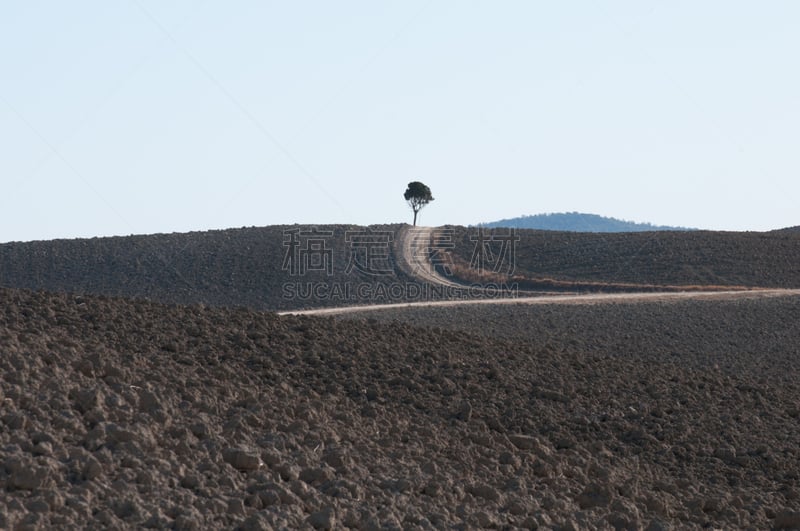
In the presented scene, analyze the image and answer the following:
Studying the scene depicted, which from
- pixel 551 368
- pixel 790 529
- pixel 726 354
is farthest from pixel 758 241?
pixel 790 529

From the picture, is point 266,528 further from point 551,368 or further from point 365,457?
point 551,368

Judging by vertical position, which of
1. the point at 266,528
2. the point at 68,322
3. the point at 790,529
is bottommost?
the point at 790,529

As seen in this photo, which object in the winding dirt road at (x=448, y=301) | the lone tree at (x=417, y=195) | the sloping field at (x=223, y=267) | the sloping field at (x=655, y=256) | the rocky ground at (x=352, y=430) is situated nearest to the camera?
the rocky ground at (x=352, y=430)

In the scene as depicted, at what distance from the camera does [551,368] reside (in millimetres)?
17172

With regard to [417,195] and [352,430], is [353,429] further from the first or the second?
[417,195]

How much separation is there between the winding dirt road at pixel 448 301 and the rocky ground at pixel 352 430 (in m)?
14.5

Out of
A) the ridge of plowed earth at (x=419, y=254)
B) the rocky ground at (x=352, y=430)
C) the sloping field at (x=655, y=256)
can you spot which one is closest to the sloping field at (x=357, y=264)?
the sloping field at (x=655, y=256)

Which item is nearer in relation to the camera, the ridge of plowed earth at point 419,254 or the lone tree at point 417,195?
the ridge of plowed earth at point 419,254

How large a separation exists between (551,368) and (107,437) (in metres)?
9.51

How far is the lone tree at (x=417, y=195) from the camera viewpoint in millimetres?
70812

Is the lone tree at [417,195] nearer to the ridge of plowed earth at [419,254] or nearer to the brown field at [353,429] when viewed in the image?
the ridge of plowed earth at [419,254]

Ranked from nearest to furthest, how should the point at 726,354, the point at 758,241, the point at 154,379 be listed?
the point at 154,379 < the point at 726,354 < the point at 758,241

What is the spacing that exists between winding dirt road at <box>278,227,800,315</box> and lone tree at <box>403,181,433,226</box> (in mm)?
8339

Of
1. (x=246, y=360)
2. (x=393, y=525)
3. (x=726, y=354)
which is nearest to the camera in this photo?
(x=393, y=525)
